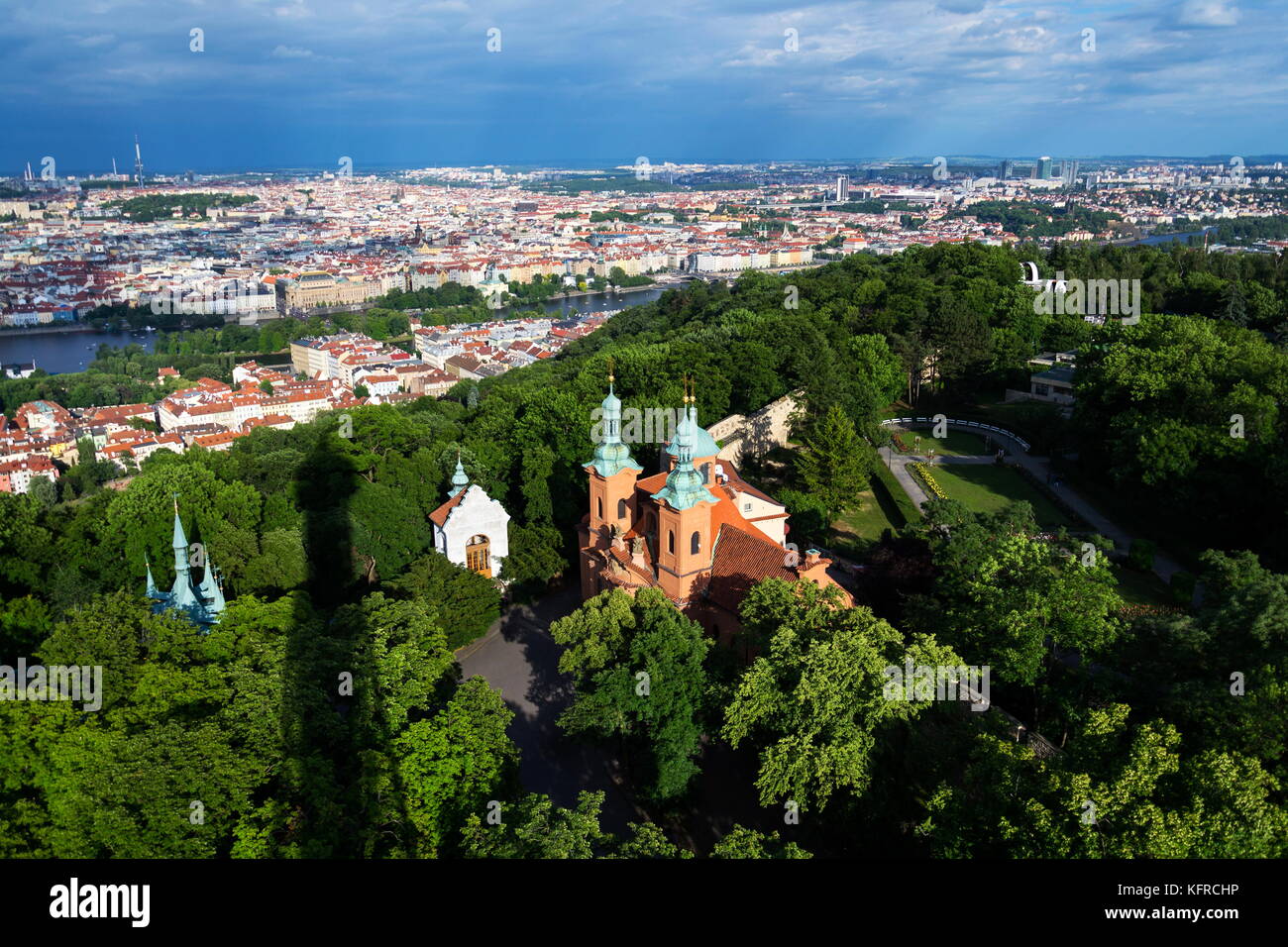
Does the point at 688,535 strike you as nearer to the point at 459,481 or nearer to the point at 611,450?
the point at 611,450

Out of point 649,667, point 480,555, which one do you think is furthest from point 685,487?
point 480,555

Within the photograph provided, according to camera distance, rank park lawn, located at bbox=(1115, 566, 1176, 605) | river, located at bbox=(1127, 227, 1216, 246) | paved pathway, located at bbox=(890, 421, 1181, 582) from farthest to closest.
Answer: river, located at bbox=(1127, 227, 1216, 246) < paved pathway, located at bbox=(890, 421, 1181, 582) < park lawn, located at bbox=(1115, 566, 1176, 605)

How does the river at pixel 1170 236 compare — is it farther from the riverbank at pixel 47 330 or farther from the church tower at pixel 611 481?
the riverbank at pixel 47 330

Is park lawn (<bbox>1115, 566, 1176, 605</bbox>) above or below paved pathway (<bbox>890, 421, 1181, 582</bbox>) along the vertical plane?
below

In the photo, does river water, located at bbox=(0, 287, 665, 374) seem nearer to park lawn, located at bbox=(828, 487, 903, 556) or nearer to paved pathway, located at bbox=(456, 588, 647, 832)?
paved pathway, located at bbox=(456, 588, 647, 832)

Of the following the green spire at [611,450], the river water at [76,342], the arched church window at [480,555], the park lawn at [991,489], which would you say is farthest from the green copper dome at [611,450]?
the river water at [76,342]

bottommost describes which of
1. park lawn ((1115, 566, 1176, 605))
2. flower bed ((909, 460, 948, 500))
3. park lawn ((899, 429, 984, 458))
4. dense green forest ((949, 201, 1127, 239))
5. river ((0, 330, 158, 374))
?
park lawn ((1115, 566, 1176, 605))

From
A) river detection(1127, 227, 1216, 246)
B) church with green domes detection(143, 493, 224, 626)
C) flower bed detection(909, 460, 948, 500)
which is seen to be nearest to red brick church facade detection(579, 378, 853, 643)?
church with green domes detection(143, 493, 224, 626)
